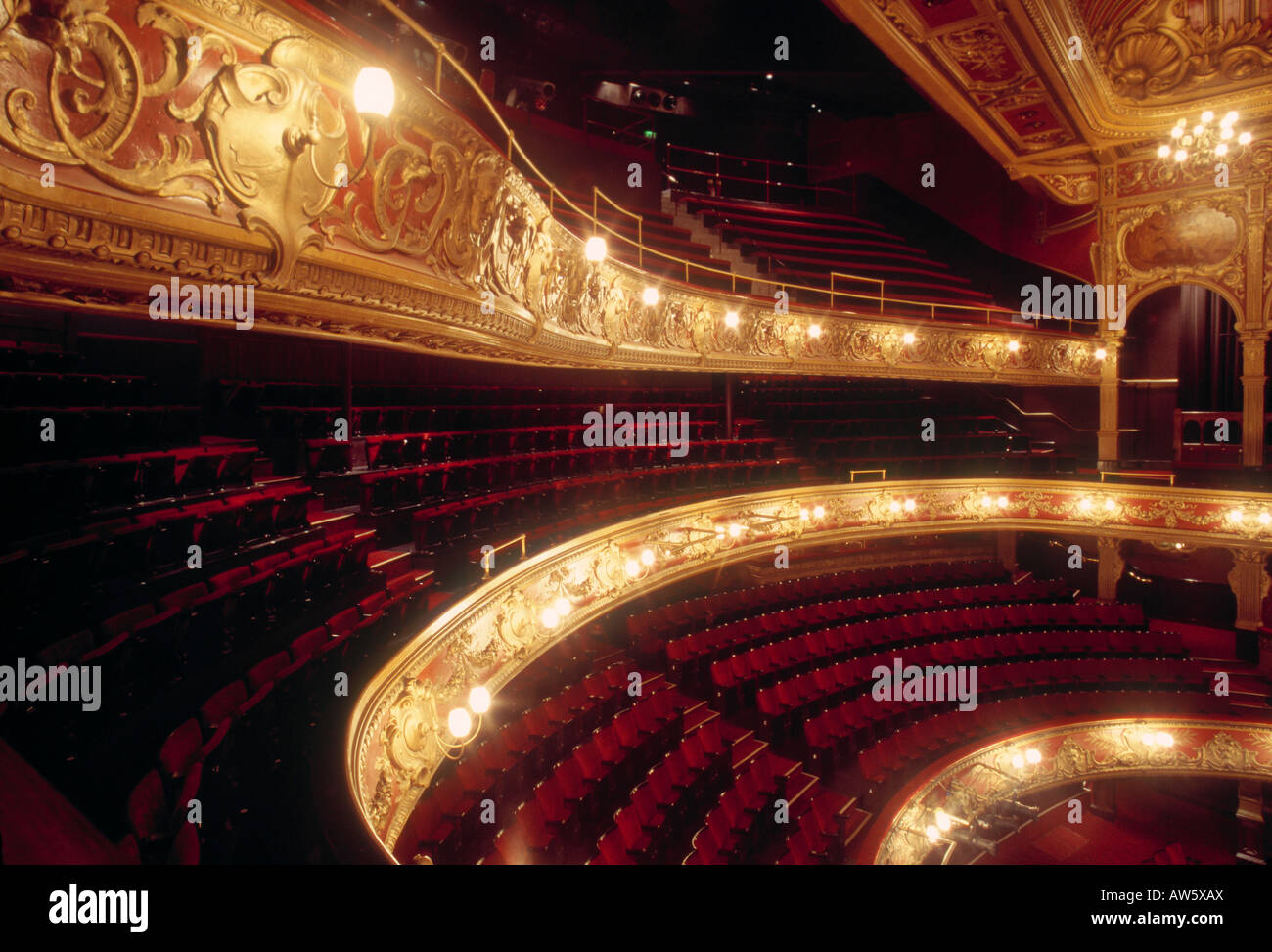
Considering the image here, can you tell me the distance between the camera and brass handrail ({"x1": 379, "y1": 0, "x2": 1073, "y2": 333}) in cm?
213

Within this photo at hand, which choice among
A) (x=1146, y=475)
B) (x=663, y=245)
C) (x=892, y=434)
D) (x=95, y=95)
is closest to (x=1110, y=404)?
(x=1146, y=475)

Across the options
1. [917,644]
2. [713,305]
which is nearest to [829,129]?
[713,305]

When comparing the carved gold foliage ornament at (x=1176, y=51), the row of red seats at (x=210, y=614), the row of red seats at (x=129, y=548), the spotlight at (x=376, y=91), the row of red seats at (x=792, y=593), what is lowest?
the row of red seats at (x=792, y=593)

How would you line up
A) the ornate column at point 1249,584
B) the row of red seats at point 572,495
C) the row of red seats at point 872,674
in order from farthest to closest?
the ornate column at point 1249,584 → the row of red seats at point 872,674 → the row of red seats at point 572,495

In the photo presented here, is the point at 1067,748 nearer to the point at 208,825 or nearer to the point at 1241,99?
the point at 1241,99

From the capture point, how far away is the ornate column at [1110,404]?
859 centimetres

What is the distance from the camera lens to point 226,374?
Result: 187 inches

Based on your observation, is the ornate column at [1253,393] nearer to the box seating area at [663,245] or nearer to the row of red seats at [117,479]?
the box seating area at [663,245]

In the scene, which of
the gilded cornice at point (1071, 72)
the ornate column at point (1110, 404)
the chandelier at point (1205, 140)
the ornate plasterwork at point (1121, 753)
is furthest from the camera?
the ornate column at point (1110, 404)

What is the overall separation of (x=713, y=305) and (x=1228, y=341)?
7.10 metres

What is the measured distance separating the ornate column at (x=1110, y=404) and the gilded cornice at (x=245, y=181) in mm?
8643

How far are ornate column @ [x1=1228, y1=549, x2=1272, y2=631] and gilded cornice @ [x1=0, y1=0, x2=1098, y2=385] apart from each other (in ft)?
28.7

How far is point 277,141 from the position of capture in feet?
5.41

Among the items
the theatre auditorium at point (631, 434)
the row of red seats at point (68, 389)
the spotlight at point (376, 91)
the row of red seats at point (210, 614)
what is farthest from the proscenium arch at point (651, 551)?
the row of red seats at point (68, 389)
